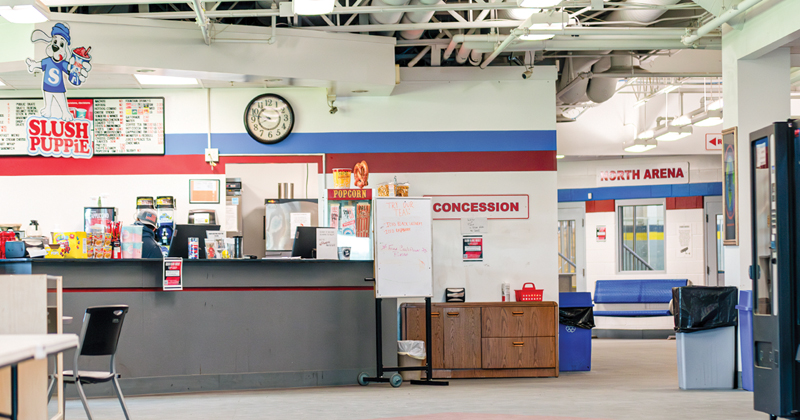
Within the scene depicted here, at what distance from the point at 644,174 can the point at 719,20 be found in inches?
272

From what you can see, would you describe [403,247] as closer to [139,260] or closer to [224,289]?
[224,289]

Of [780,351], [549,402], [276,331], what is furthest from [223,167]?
[780,351]

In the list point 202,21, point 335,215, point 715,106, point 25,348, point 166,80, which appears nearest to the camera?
point 25,348

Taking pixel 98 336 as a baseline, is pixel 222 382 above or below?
below

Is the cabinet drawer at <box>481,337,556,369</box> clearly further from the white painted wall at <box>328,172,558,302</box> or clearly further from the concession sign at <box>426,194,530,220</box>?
the concession sign at <box>426,194,530,220</box>

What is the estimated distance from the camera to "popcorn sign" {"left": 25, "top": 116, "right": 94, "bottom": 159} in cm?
577

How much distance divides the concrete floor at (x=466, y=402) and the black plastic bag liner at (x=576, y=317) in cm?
89

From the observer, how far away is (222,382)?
6176 mm

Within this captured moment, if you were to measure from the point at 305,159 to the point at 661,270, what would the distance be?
7.57 metres

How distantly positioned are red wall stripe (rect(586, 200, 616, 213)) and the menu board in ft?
26.3

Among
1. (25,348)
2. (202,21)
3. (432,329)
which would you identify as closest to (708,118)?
(432,329)

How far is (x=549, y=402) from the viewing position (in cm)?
566

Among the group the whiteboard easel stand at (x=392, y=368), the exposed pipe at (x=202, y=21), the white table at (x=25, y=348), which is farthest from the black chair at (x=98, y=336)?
the exposed pipe at (x=202, y=21)

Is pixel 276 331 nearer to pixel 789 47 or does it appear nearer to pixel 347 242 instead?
pixel 347 242
